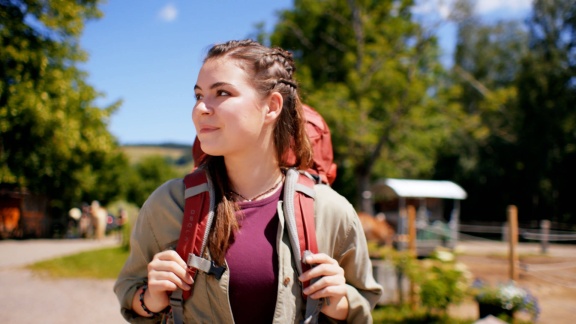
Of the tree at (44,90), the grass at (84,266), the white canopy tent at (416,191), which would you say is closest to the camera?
the grass at (84,266)

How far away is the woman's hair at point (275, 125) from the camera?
1.38 m

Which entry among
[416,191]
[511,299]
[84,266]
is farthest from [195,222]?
[416,191]

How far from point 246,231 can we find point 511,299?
5154 mm

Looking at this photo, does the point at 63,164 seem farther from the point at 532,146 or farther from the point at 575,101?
the point at 575,101

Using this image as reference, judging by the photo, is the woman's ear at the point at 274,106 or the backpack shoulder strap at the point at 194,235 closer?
the backpack shoulder strap at the point at 194,235

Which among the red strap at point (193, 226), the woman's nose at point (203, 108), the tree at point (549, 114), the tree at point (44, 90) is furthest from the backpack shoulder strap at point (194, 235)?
the tree at point (549, 114)

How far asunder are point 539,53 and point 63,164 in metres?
24.8

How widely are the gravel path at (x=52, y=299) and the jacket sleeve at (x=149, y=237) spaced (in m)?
5.23

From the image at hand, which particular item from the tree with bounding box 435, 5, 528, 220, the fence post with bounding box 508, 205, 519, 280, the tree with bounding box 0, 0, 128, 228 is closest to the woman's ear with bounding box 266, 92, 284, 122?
the fence post with bounding box 508, 205, 519, 280

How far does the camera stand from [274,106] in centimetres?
152

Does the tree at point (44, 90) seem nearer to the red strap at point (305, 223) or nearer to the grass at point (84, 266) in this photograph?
the grass at point (84, 266)

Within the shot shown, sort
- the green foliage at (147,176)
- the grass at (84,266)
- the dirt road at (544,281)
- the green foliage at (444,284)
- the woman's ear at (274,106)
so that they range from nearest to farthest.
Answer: the woman's ear at (274,106) < the green foliage at (444,284) < the dirt road at (544,281) < the grass at (84,266) < the green foliage at (147,176)

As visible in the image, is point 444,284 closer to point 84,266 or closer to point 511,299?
point 511,299

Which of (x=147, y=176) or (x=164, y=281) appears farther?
(x=147, y=176)
